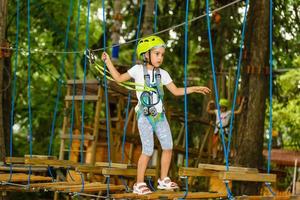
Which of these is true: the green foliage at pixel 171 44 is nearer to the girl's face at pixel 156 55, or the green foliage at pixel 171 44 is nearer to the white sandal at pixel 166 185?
the girl's face at pixel 156 55

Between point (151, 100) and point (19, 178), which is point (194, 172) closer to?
point (151, 100)

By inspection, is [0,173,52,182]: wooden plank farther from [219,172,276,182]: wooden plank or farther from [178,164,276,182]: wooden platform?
[219,172,276,182]: wooden plank

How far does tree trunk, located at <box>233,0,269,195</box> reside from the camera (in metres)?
7.61

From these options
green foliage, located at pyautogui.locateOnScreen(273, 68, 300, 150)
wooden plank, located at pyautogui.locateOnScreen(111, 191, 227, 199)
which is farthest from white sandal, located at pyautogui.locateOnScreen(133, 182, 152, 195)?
green foliage, located at pyautogui.locateOnScreen(273, 68, 300, 150)

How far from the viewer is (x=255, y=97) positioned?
766cm

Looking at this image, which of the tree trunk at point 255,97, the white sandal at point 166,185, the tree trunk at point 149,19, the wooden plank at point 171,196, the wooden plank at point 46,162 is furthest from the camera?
the tree trunk at point 149,19

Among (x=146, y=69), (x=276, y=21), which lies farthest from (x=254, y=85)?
(x=146, y=69)

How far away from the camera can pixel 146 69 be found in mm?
5164

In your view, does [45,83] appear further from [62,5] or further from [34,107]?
[62,5]

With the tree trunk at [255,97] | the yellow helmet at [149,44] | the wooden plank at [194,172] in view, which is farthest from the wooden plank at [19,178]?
the tree trunk at [255,97]

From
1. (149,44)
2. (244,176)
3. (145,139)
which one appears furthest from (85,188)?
(244,176)

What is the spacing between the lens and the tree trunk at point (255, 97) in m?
7.61

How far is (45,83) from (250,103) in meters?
9.06

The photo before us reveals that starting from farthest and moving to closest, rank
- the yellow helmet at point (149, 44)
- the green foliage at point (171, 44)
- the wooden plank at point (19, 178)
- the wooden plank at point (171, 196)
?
the green foliage at point (171, 44) → the wooden plank at point (19, 178) → the yellow helmet at point (149, 44) → the wooden plank at point (171, 196)
